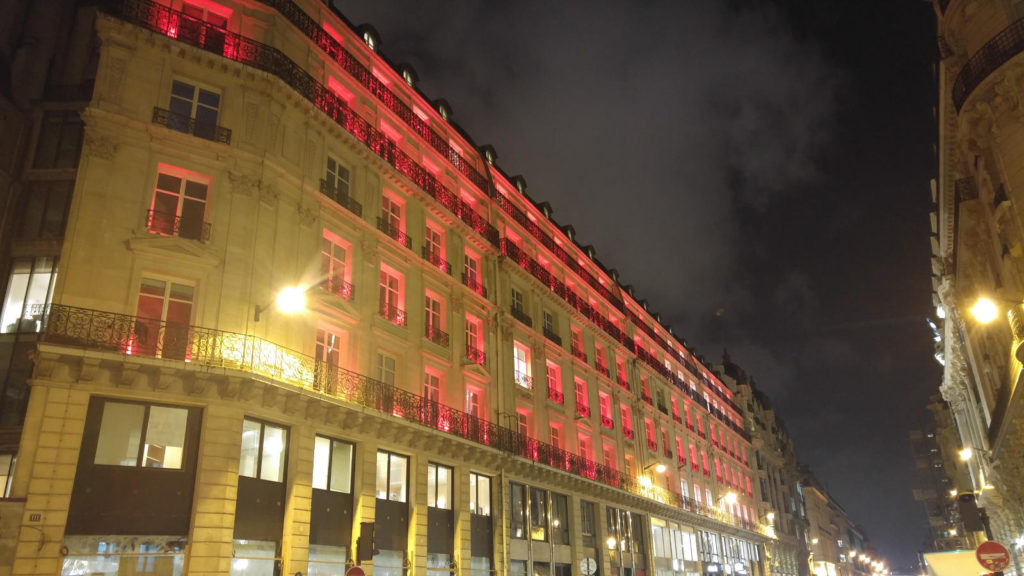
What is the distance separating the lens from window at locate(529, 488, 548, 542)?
29769mm

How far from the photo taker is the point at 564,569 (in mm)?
31594

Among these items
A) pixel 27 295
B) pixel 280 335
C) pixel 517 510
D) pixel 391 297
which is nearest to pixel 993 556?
pixel 280 335

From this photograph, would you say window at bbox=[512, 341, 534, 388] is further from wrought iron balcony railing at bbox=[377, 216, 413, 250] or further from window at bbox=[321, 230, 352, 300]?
window at bbox=[321, 230, 352, 300]

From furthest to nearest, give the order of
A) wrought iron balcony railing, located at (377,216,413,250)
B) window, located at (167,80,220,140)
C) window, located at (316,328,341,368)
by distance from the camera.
A: wrought iron balcony railing, located at (377,216,413,250)
window, located at (316,328,341,368)
window, located at (167,80,220,140)

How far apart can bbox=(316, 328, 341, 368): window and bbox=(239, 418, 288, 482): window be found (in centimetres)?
291

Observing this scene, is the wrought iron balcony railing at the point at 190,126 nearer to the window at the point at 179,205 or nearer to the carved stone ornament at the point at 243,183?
the carved stone ornament at the point at 243,183

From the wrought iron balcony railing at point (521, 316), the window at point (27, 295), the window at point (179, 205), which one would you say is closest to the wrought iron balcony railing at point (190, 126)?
the window at point (179, 205)

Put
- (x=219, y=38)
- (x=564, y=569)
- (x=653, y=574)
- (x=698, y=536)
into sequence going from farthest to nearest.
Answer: (x=698, y=536) → (x=653, y=574) → (x=564, y=569) → (x=219, y=38)

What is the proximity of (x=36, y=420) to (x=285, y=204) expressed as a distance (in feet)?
29.0

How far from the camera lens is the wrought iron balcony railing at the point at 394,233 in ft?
83.6

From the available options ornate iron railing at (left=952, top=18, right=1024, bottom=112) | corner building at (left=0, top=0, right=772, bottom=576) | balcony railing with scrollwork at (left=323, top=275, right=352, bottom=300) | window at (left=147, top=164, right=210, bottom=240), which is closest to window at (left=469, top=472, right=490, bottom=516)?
corner building at (left=0, top=0, right=772, bottom=576)

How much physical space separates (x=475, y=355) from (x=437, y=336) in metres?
2.54

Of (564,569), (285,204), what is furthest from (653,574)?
(285,204)

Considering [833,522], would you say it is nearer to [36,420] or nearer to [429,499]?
[429,499]
